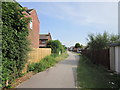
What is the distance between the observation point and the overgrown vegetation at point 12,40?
3.89 meters

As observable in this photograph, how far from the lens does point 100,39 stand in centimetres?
1304

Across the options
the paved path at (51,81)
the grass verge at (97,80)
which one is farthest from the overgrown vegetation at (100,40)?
the paved path at (51,81)

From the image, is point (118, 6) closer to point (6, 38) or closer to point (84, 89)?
point (84, 89)

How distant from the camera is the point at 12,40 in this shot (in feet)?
14.1

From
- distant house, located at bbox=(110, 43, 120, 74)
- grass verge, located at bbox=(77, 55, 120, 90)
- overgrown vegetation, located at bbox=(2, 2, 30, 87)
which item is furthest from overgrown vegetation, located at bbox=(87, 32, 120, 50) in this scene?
overgrown vegetation, located at bbox=(2, 2, 30, 87)

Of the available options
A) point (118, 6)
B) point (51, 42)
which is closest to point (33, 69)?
point (118, 6)

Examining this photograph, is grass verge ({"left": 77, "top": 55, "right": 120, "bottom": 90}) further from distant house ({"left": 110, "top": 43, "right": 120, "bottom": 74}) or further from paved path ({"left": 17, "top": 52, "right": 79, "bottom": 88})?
distant house ({"left": 110, "top": 43, "right": 120, "bottom": 74})

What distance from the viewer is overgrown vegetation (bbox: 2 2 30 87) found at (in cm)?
Result: 389

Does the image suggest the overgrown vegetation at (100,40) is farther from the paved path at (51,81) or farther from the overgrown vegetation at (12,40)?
the overgrown vegetation at (12,40)

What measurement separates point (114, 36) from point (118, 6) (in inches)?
365

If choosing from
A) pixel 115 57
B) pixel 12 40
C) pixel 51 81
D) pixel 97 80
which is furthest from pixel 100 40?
pixel 12 40

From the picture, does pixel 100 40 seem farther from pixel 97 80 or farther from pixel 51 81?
pixel 51 81

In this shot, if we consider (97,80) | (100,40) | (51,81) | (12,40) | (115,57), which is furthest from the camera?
(100,40)

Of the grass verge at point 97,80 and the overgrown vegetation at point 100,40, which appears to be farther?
the overgrown vegetation at point 100,40
